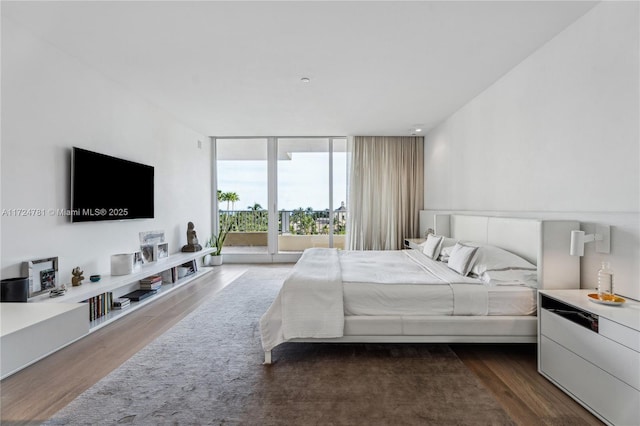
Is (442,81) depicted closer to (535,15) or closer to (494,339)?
(535,15)

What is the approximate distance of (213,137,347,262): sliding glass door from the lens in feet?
21.5

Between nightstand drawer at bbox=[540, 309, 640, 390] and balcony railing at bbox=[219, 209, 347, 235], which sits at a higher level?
balcony railing at bbox=[219, 209, 347, 235]

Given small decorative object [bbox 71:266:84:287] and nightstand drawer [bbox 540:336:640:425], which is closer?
nightstand drawer [bbox 540:336:640:425]

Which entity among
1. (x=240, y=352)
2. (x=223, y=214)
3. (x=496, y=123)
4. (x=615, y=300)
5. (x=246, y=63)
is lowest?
(x=240, y=352)

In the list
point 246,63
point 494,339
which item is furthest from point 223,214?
point 494,339

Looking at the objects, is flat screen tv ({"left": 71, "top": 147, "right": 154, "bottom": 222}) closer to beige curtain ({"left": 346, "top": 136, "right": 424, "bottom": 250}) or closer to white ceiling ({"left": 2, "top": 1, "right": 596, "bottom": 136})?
white ceiling ({"left": 2, "top": 1, "right": 596, "bottom": 136})

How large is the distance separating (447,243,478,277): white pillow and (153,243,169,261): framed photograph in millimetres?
3801

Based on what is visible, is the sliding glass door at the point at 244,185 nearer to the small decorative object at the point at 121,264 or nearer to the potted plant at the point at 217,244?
the potted plant at the point at 217,244

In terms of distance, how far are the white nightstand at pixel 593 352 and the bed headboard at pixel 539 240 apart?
0.16m

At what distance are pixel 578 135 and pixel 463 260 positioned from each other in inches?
52.1

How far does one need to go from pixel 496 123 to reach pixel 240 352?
3.56 metres

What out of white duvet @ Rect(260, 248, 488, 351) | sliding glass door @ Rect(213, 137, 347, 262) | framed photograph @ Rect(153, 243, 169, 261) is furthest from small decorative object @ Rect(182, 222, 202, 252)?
white duvet @ Rect(260, 248, 488, 351)

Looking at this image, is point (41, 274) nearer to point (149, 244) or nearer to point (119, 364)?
point (119, 364)

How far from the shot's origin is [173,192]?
5.02 metres
